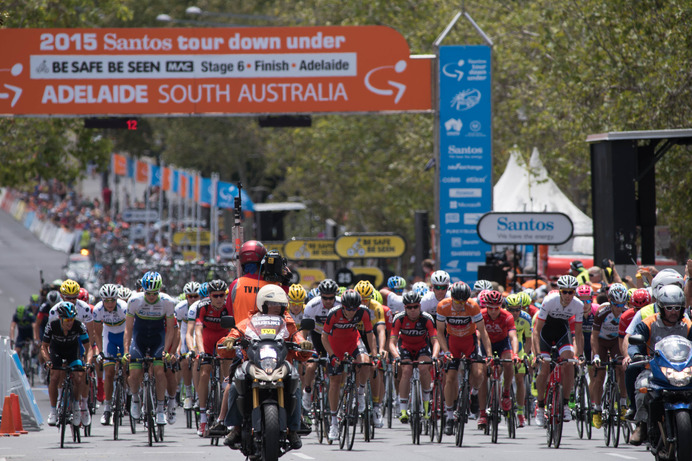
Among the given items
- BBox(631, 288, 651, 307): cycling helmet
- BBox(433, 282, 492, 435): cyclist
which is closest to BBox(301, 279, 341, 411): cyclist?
BBox(433, 282, 492, 435): cyclist

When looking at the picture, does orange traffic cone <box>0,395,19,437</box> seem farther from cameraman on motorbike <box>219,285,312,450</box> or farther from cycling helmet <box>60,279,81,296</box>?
cameraman on motorbike <box>219,285,312,450</box>

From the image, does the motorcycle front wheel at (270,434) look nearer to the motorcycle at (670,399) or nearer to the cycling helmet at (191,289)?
the motorcycle at (670,399)

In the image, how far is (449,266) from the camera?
25.6m

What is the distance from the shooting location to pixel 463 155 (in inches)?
1008

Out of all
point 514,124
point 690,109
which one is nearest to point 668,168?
point 690,109

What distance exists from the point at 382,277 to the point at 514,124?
24.8 feet

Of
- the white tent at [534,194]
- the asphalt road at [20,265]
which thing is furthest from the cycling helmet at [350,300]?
the asphalt road at [20,265]

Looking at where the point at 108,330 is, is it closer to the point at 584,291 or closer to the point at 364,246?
the point at 584,291

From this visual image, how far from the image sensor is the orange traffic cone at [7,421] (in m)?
17.2

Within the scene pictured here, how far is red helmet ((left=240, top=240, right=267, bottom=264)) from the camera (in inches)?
474

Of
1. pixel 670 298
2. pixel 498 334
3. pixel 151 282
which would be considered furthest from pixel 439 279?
pixel 670 298

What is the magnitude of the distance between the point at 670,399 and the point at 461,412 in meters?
4.52

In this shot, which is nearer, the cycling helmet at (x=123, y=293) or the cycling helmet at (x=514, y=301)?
the cycling helmet at (x=514, y=301)

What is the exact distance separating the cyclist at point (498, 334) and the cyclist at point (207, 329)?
3159mm
